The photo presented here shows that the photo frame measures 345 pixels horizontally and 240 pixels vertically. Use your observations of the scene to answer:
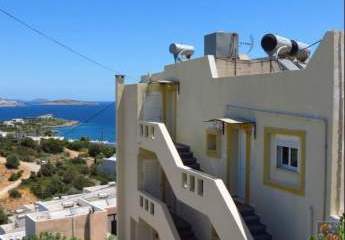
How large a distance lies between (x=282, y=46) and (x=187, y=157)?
431 centimetres

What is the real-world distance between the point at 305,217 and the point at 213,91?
176 inches

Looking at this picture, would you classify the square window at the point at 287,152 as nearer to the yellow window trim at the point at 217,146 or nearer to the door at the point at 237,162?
the door at the point at 237,162

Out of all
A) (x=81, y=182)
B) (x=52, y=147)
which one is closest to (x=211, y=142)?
(x=81, y=182)

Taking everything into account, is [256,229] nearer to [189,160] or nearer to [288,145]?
[288,145]

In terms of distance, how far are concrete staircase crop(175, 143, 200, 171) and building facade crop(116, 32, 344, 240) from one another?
0.03m

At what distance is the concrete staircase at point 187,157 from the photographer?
42.7 ft

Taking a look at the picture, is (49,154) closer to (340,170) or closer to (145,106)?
(145,106)

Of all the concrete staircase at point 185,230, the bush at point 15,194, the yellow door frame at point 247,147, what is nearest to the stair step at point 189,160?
the yellow door frame at point 247,147

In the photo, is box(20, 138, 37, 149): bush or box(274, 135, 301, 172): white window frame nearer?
box(274, 135, 301, 172): white window frame

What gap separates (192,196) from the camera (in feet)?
34.3

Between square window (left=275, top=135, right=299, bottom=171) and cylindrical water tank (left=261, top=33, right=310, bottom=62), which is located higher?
cylindrical water tank (left=261, top=33, right=310, bottom=62)

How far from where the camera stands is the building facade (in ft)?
27.4

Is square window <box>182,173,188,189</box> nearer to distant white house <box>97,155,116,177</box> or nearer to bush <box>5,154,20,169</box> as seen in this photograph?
distant white house <box>97,155,116,177</box>

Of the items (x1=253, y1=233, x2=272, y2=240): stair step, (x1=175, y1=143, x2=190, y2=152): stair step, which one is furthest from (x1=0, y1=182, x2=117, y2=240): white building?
(x1=253, y1=233, x2=272, y2=240): stair step
